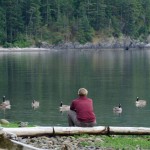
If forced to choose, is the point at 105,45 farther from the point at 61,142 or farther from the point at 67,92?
the point at 61,142

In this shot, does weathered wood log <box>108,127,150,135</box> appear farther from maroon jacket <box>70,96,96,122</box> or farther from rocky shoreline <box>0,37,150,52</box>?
rocky shoreline <box>0,37,150,52</box>

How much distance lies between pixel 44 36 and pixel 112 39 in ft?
67.2

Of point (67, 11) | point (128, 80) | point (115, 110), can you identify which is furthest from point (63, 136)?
point (67, 11)

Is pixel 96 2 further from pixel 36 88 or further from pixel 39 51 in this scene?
pixel 36 88

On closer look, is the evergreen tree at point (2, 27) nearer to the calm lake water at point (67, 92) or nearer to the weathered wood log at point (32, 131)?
the calm lake water at point (67, 92)

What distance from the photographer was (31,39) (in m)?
167

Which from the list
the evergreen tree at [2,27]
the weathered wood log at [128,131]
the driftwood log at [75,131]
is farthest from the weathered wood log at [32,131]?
the evergreen tree at [2,27]

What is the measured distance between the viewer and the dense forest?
538ft

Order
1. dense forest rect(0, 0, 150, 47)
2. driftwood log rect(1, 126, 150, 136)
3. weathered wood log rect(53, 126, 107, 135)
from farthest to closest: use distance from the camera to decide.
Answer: dense forest rect(0, 0, 150, 47), weathered wood log rect(53, 126, 107, 135), driftwood log rect(1, 126, 150, 136)

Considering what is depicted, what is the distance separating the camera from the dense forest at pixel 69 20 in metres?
164

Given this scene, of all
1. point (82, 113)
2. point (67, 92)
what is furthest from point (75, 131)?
point (67, 92)

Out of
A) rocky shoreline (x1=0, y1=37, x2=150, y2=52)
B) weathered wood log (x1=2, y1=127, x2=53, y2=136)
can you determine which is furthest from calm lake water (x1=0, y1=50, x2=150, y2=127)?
rocky shoreline (x1=0, y1=37, x2=150, y2=52)

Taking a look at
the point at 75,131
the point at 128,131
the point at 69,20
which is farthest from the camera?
the point at 69,20

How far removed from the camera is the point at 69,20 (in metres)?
176
